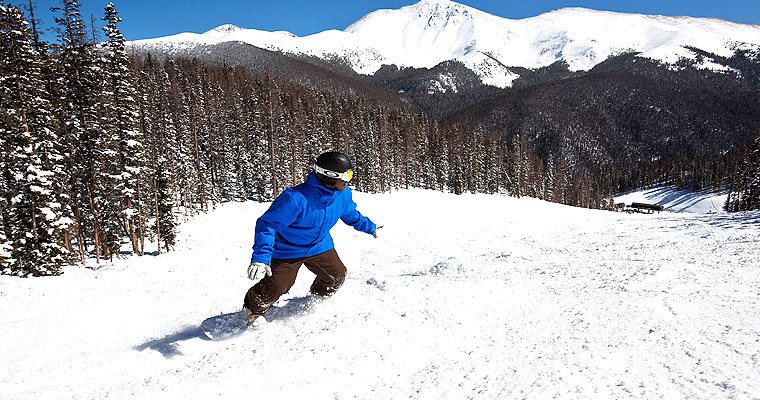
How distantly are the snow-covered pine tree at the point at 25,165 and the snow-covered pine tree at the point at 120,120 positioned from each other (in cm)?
321

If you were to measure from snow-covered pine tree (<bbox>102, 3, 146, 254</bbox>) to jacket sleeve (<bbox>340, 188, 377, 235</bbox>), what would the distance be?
19.0 metres

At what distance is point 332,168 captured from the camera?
4082 millimetres

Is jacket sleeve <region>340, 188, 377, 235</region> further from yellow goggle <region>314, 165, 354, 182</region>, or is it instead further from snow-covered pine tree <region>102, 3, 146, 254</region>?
snow-covered pine tree <region>102, 3, 146, 254</region>

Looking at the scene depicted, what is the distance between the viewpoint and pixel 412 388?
9.68ft

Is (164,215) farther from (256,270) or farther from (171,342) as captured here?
(256,270)

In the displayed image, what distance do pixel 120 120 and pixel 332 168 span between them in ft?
67.4

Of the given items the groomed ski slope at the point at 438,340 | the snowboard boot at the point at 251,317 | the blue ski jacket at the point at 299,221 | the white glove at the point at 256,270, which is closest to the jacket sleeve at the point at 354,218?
the blue ski jacket at the point at 299,221

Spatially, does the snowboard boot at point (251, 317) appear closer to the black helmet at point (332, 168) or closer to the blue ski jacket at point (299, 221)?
the blue ski jacket at point (299, 221)

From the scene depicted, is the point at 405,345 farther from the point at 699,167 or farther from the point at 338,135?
the point at 699,167

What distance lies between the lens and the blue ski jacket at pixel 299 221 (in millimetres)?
3887

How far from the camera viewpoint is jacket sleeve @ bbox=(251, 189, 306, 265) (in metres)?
3.84

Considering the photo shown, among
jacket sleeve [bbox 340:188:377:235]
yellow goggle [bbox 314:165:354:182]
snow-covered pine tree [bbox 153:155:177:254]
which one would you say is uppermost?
yellow goggle [bbox 314:165:354:182]

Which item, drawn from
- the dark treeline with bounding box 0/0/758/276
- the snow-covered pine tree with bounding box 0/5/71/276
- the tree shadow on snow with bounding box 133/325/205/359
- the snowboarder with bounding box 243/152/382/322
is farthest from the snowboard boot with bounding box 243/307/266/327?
the snow-covered pine tree with bounding box 0/5/71/276

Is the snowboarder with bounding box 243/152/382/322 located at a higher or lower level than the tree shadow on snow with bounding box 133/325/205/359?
higher
